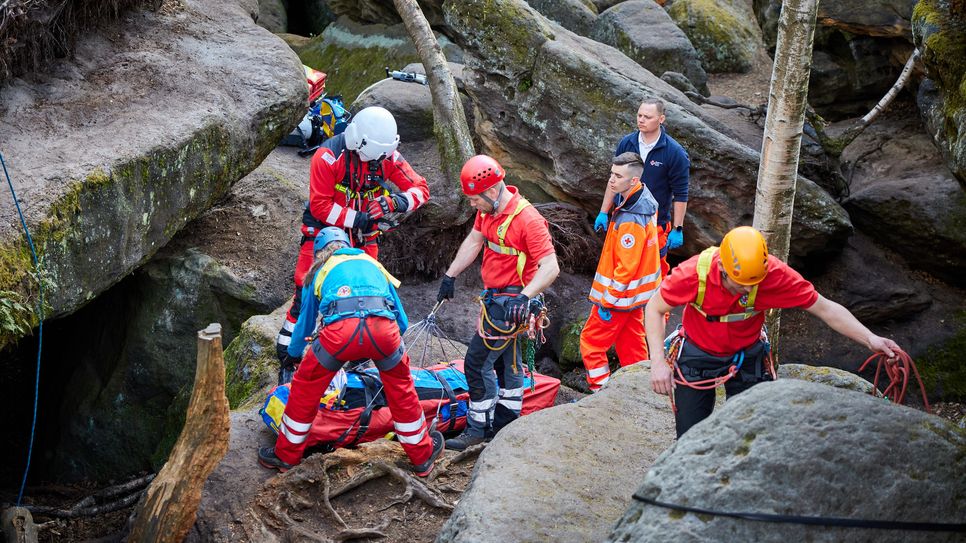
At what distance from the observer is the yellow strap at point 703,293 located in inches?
189

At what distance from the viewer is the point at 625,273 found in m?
7.37

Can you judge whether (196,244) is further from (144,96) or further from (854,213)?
(854,213)

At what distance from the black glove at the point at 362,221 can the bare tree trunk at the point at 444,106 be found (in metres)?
2.40

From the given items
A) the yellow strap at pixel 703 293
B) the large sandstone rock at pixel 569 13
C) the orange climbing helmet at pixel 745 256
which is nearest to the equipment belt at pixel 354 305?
the yellow strap at pixel 703 293

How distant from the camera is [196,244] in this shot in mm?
9680

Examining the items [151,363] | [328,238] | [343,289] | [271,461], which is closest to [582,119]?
[328,238]

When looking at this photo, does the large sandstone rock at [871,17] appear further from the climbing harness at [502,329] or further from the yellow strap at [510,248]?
the climbing harness at [502,329]

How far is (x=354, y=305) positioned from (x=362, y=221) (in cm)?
202

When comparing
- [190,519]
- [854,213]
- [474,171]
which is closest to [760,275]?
[474,171]

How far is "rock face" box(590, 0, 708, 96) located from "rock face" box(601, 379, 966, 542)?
34.1 feet

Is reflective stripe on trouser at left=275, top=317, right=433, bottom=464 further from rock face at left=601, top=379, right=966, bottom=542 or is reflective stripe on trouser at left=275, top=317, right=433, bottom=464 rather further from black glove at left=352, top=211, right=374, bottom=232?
rock face at left=601, top=379, right=966, bottom=542

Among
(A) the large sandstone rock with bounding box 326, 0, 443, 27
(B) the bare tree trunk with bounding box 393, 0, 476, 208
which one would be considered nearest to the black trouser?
(B) the bare tree trunk with bounding box 393, 0, 476, 208

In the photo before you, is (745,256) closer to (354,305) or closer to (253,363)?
(354,305)

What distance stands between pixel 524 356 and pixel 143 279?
14.0 ft
